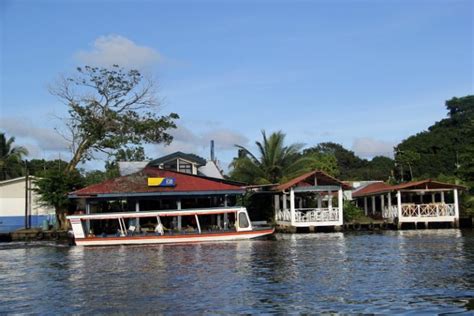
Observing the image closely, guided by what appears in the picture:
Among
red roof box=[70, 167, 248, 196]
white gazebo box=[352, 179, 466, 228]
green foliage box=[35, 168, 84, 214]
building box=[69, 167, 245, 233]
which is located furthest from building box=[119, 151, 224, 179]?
white gazebo box=[352, 179, 466, 228]

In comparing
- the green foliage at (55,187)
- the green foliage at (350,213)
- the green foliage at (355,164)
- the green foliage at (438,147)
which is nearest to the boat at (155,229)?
the green foliage at (55,187)

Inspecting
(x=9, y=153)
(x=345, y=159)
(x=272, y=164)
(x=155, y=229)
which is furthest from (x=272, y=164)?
(x=345, y=159)

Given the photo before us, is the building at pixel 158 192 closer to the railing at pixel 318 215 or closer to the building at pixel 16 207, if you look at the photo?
the railing at pixel 318 215

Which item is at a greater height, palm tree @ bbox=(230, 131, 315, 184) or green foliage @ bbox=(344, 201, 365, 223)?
palm tree @ bbox=(230, 131, 315, 184)

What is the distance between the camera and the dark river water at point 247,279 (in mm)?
15586

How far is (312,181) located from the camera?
45594 mm

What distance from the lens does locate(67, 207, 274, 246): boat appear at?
36.3 meters

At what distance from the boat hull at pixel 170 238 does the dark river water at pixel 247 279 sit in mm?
3654

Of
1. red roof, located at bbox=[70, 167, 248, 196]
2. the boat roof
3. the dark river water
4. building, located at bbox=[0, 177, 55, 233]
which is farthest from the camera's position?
building, located at bbox=[0, 177, 55, 233]

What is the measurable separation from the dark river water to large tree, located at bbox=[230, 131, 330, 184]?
19733 millimetres

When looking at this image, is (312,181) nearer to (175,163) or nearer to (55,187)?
(175,163)

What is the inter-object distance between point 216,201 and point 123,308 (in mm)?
27847

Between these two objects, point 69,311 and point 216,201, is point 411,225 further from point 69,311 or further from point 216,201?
point 69,311

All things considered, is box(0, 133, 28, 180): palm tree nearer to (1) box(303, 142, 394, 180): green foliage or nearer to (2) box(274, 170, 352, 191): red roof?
(2) box(274, 170, 352, 191): red roof
